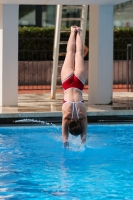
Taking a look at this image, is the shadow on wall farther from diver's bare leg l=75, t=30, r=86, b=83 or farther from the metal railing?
diver's bare leg l=75, t=30, r=86, b=83

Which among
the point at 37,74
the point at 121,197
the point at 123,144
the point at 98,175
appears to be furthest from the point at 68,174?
the point at 37,74

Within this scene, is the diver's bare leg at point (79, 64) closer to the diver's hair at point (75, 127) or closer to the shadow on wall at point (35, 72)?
the diver's hair at point (75, 127)

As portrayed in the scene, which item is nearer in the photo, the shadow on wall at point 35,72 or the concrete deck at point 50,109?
the concrete deck at point 50,109

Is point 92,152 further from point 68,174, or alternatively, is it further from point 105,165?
point 68,174

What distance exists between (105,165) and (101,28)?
240 inches

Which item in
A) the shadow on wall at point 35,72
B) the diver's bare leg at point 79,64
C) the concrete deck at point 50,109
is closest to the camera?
the diver's bare leg at point 79,64

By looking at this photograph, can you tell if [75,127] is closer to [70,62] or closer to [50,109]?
[70,62]

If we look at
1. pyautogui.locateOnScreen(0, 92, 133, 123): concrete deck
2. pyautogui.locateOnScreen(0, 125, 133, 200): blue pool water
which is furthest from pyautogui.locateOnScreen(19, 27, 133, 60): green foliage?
pyautogui.locateOnScreen(0, 125, 133, 200): blue pool water

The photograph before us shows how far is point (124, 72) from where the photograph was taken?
2225 cm

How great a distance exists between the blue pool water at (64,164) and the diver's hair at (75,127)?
20.1 inches

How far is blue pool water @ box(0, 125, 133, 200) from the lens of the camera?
316 inches

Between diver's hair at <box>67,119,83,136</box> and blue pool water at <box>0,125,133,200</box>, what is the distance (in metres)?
0.51

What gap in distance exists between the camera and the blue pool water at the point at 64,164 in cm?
802

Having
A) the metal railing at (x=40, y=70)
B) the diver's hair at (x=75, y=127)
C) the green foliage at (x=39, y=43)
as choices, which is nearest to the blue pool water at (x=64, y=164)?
the diver's hair at (x=75, y=127)
